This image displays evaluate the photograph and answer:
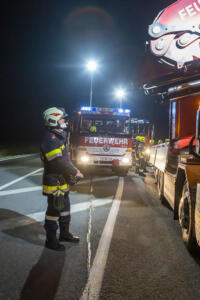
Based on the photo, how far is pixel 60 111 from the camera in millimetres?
4312

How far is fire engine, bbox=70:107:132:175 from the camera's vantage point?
12.2 m

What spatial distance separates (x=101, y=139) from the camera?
40.2 ft

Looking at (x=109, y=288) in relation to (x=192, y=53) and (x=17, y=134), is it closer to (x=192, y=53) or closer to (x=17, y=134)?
(x=192, y=53)

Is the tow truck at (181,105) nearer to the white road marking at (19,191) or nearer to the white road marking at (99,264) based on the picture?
the white road marking at (99,264)

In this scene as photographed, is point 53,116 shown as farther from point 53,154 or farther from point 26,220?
point 26,220

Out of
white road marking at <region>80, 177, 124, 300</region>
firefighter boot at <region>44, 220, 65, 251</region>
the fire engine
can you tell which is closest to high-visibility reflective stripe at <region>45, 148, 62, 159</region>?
firefighter boot at <region>44, 220, 65, 251</region>

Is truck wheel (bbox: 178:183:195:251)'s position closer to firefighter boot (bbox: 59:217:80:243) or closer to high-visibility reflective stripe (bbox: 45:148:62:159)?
firefighter boot (bbox: 59:217:80:243)

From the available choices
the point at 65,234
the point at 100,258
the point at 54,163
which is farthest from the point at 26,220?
the point at 100,258

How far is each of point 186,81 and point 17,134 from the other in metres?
94.6

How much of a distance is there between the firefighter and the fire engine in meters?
7.88

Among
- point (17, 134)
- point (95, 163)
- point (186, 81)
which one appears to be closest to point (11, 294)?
point (186, 81)

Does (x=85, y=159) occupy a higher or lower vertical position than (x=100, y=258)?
higher

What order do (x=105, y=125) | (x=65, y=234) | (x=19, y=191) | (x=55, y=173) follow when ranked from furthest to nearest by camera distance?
1. (x=105, y=125)
2. (x=19, y=191)
3. (x=65, y=234)
4. (x=55, y=173)

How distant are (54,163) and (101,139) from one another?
816 centimetres
